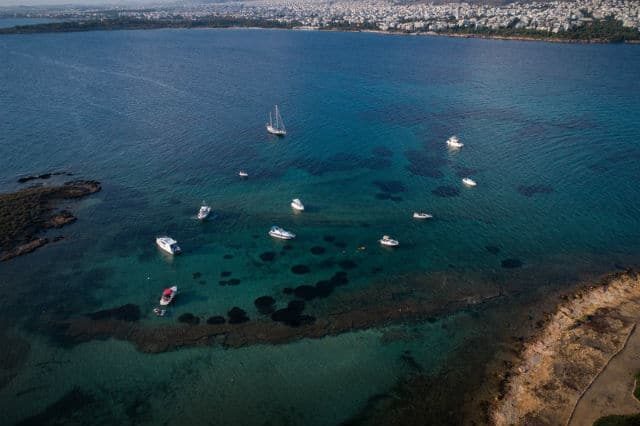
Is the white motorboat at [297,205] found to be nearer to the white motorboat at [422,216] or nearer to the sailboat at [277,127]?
the white motorboat at [422,216]

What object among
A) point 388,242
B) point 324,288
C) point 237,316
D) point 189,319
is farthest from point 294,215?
point 189,319

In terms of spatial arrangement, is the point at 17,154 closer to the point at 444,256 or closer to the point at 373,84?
the point at 444,256

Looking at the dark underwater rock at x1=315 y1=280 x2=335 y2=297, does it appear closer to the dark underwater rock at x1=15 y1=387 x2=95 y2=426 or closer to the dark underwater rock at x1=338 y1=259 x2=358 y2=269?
the dark underwater rock at x1=338 y1=259 x2=358 y2=269

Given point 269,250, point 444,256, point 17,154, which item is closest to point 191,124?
point 17,154

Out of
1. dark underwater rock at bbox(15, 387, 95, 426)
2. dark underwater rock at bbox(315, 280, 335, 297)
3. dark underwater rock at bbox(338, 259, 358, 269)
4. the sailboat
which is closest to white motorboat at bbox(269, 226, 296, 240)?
dark underwater rock at bbox(338, 259, 358, 269)

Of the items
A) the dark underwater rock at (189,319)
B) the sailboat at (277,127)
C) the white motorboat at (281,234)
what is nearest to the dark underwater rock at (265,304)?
the dark underwater rock at (189,319)

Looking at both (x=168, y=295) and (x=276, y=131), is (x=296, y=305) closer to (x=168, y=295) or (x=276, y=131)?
(x=168, y=295)
